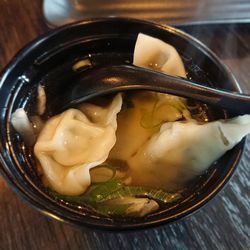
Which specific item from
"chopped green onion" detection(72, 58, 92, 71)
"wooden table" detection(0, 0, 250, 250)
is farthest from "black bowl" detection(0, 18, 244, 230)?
"wooden table" detection(0, 0, 250, 250)

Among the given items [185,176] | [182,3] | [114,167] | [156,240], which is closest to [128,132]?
[114,167]

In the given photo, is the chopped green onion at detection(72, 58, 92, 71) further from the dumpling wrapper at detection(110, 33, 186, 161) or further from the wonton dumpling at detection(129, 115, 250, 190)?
the wonton dumpling at detection(129, 115, 250, 190)

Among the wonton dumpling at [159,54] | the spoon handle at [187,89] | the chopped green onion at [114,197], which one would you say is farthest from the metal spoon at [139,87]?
the chopped green onion at [114,197]

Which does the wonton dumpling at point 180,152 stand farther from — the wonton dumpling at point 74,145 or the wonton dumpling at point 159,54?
the wonton dumpling at point 159,54

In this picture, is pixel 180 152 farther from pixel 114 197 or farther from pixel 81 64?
pixel 81 64

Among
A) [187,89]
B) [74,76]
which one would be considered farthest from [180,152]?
[74,76]

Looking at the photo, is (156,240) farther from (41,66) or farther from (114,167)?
(41,66)
